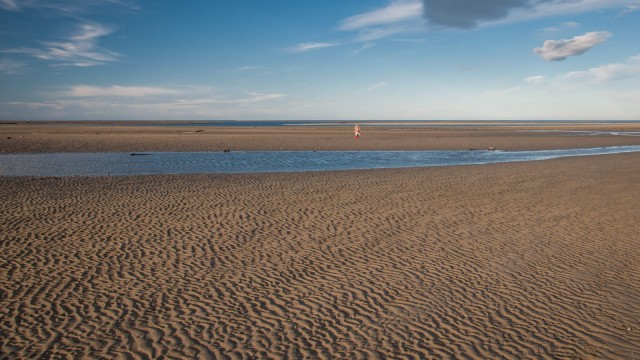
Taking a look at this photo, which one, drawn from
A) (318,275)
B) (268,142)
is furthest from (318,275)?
(268,142)

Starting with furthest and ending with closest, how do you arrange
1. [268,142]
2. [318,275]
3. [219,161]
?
1. [268,142]
2. [219,161]
3. [318,275]

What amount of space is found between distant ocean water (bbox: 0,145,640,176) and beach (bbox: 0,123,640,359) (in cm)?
718

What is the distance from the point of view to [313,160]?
30.4 meters

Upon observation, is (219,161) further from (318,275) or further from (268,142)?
(318,275)

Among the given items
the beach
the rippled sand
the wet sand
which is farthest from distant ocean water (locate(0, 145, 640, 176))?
the rippled sand

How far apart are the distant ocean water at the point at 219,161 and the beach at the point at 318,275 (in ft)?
23.5

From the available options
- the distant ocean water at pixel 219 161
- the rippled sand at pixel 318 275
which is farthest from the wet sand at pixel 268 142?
the rippled sand at pixel 318 275

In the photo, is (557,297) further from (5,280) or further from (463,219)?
(5,280)

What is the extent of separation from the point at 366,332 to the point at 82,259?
6.96 meters

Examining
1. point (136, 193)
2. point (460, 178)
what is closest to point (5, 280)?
point (136, 193)

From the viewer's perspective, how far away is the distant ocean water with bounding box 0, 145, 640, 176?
2442 cm

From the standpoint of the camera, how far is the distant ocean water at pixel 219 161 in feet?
80.1

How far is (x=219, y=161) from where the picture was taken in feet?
96.3

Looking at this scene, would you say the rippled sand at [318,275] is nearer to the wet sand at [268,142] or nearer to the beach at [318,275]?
the beach at [318,275]
